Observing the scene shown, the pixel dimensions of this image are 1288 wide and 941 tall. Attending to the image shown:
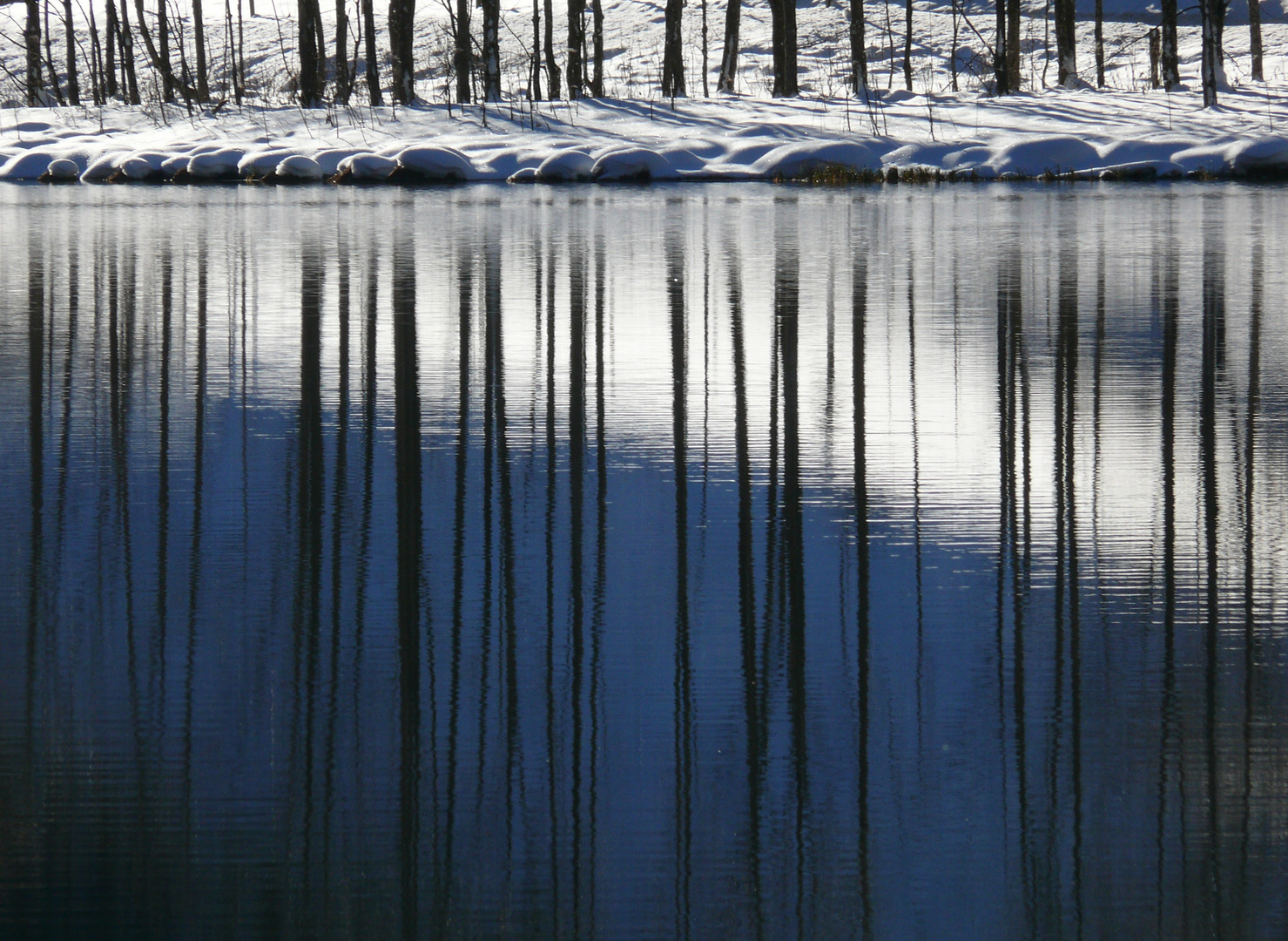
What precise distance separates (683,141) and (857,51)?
7118mm

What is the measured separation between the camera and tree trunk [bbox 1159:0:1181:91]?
3136cm

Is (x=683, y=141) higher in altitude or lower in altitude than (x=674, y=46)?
lower

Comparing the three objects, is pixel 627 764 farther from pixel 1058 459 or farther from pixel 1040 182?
pixel 1040 182

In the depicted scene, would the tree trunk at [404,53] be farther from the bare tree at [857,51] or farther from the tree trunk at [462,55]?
the bare tree at [857,51]

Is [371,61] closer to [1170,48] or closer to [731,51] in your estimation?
[731,51]

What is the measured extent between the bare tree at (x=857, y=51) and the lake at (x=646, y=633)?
1005 inches

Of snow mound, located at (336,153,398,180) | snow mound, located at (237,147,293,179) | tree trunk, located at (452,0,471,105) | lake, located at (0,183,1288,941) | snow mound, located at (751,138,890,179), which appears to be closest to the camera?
lake, located at (0,183,1288,941)

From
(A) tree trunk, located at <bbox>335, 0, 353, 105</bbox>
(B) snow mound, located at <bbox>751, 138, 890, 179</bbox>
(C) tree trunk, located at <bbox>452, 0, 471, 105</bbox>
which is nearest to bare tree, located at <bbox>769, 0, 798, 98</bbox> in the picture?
(C) tree trunk, located at <bbox>452, 0, 471, 105</bbox>

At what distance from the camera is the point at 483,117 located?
29234mm

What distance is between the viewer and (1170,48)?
3194 cm

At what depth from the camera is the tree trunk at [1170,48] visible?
31.4 meters

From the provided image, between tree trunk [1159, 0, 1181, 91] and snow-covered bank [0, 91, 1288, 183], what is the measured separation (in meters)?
1.31

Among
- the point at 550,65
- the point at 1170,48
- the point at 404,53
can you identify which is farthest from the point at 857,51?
the point at 404,53

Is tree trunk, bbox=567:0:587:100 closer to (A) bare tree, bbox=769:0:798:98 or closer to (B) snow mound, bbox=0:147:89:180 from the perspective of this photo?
(A) bare tree, bbox=769:0:798:98
